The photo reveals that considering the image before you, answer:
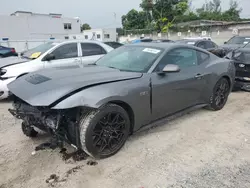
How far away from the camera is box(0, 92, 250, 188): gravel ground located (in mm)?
2463

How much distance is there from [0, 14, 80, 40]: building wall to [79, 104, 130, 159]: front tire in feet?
98.8

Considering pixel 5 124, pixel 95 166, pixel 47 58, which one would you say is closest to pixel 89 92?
pixel 95 166

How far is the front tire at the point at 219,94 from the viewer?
14.7ft

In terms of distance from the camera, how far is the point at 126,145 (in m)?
3.26

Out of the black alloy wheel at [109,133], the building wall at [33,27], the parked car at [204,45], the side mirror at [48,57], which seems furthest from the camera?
the building wall at [33,27]

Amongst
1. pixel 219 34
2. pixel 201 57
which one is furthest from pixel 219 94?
pixel 219 34

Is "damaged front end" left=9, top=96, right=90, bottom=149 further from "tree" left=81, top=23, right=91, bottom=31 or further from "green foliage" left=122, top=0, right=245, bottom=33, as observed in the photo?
"tree" left=81, top=23, right=91, bottom=31

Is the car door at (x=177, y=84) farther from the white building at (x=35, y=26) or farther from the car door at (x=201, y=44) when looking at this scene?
the white building at (x=35, y=26)

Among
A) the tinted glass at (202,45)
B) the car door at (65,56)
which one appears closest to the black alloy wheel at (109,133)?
the car door at (65,56)

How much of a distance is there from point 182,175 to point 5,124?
130 inches

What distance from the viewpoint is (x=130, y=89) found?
2.92 metres

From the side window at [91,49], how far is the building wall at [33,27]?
26.3m

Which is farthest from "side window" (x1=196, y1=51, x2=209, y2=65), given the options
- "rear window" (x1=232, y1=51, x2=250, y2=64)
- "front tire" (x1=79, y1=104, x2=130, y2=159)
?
"rear window" (x1=232, y1=51, x2=250, y2=64)

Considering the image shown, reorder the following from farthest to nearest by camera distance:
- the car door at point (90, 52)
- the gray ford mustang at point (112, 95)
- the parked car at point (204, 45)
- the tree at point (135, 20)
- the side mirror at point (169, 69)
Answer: the tree at point (135, 20), the parked car at point (204, 45), the car door at point (90, 52), the side mirror at point (169, 69), the gray ford mustang at point (112, 95)
